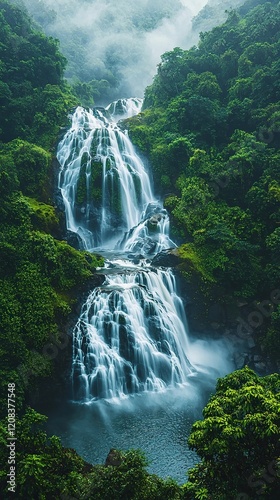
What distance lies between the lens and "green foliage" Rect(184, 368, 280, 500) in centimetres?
691

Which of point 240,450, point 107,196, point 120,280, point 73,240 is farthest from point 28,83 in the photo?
point 240,450

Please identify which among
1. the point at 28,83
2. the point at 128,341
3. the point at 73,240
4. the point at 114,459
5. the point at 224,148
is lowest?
the point at 114,459

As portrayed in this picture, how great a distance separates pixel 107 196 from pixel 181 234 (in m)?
6.66

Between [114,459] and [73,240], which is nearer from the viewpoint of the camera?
[114,459]

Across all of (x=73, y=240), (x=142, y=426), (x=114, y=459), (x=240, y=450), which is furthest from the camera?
(x=73, y=240)

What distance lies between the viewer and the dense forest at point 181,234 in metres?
7.17

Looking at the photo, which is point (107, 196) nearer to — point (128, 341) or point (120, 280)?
point (120, 280)

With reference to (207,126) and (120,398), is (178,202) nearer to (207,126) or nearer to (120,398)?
(207,126)

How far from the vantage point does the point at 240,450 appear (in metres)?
7.13

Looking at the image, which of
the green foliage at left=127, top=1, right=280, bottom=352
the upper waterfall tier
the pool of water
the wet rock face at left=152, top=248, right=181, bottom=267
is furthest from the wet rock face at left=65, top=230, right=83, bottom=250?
the pool of water

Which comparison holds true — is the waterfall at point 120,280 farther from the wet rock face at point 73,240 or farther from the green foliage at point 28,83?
the green foliage at point 28,83

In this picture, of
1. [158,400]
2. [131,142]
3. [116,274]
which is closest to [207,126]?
[131,142]

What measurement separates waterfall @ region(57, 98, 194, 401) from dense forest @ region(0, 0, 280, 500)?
1087 millimetres

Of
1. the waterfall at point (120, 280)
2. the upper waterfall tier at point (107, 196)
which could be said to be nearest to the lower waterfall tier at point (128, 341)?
→ the waterfall at point (120, 280)
